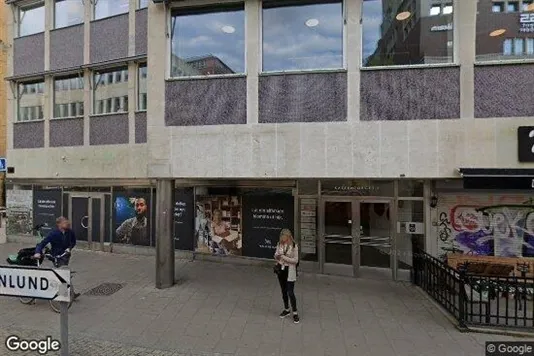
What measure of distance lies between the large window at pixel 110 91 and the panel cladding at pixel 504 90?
10.00m

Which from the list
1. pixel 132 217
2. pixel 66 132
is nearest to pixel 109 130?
pixel 66 132

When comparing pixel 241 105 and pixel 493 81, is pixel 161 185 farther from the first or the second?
pixel 493 81

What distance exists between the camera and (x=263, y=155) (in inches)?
306

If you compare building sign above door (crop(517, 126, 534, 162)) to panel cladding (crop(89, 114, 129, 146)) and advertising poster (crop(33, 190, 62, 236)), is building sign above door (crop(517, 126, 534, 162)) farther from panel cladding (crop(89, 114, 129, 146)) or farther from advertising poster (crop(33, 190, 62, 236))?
advertising poster (crop(33, 190, 62, 236))

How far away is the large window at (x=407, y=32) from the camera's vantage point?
24.0ft

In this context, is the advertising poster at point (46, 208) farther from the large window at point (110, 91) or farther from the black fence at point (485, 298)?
the black fence at point (485, 298)

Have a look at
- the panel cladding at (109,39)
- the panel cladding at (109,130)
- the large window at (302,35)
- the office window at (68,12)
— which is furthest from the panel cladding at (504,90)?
the office window at (68,12)

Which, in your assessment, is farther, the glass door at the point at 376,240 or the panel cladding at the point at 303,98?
the glass door at the point at 376,240

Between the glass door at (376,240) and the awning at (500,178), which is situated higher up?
the awning at (500,178)

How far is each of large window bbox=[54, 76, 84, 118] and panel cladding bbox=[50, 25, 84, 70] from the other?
51cm

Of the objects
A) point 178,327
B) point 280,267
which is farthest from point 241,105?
point 178,327

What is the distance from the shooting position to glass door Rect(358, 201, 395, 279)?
9.29 metres

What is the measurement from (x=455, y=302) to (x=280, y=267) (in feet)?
9.88

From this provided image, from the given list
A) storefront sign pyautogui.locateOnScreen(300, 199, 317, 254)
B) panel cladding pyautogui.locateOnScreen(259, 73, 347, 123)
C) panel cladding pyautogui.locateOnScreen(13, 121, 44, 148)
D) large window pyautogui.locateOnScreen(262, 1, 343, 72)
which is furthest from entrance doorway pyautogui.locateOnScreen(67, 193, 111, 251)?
large window pyautogui.locateOnScreen(262, 1, 343, 72)
